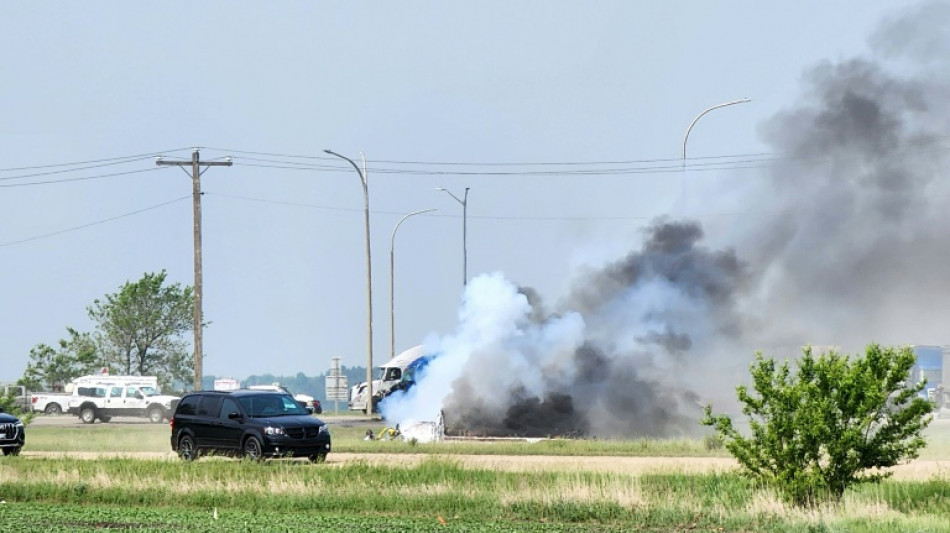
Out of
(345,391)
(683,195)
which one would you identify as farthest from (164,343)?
(683,195)

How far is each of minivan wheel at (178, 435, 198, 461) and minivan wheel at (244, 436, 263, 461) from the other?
80.4 inches

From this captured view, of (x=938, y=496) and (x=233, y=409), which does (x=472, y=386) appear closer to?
(x=233, y=409)

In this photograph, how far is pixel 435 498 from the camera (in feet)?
89.2

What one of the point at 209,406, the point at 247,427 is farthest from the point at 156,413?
the point at 247,427

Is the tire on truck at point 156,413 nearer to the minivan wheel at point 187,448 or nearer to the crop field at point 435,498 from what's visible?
the minivan wheel at point 187,448

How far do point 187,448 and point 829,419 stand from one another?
1995 centimetres

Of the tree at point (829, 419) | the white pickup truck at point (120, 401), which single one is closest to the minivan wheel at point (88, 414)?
the white pickup truck at point (120, 401)

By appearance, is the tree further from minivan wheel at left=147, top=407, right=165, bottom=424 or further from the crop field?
minivan wheel at left=147, top=407, right=165, bottom=424

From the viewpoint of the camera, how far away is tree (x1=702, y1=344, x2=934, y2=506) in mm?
25000

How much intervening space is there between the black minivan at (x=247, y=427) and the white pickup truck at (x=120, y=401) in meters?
34.9

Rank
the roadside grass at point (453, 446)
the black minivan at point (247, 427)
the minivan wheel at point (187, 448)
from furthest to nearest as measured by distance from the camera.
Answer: the roadside grass at point (453, 446) < the minivan wheel at point (187, 448) < the black minivan at point (247, 427)

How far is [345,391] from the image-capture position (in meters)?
83.8

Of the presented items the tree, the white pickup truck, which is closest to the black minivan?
the tree

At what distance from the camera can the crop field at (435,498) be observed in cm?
2397
